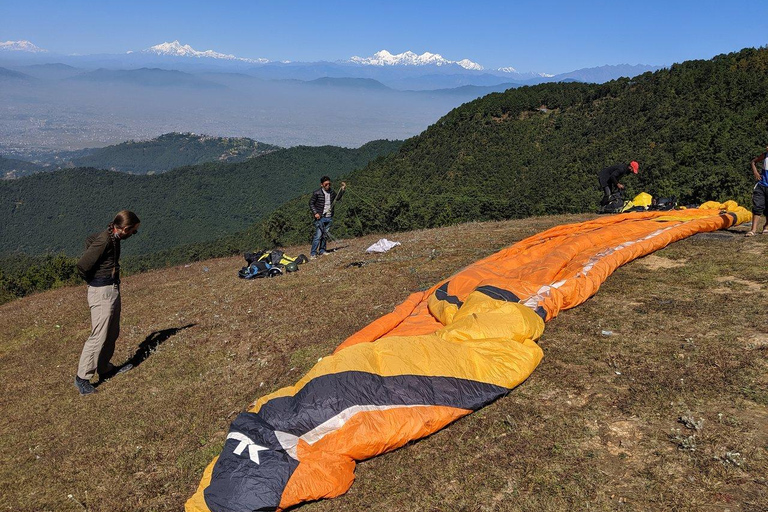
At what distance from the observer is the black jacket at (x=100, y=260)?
272 inches

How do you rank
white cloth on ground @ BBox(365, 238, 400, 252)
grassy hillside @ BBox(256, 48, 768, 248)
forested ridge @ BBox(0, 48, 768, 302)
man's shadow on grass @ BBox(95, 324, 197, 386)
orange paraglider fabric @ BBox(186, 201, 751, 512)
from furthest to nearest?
forested ridge @ BBox(0, 48, 768, 302) → grassy hillside @ BBox(256, 48, 768, 248) → white cloth on ground @ BBox(365, 238, 400, 252) → man's shadow on grass @ BBox(95, 324, 197, 386) → orange paraglider fabric @ BBox(186, 201, 751, 512)

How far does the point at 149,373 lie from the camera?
797cm

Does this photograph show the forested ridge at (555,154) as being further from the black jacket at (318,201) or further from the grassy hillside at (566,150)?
the black jacket at (318,201)

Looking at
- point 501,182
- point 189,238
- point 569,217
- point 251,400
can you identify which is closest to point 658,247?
point 569,217

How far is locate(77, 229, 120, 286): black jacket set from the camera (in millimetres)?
6914

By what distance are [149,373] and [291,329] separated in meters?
2.57

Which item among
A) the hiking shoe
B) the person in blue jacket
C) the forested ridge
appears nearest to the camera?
the hiking shoe

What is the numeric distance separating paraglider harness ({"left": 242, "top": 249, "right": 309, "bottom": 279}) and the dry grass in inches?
113

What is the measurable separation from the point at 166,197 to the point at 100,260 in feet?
595

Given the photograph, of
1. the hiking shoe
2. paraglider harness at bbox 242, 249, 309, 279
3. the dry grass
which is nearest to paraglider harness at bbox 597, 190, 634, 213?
the dry grass

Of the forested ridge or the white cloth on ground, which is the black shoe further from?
the forested ridge

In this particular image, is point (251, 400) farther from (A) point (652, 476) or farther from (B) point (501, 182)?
(B) point (501, 182)

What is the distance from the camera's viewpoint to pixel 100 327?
23.9 ft

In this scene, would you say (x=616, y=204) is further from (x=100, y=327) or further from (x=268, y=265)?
(x=100, y=327)
